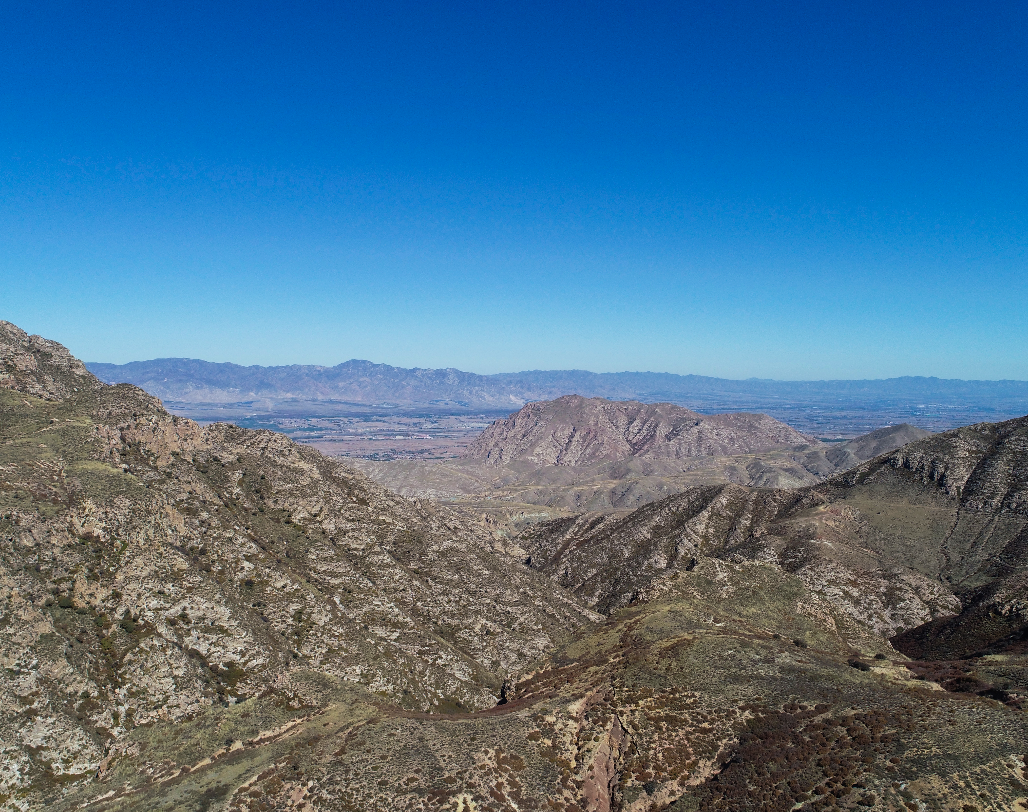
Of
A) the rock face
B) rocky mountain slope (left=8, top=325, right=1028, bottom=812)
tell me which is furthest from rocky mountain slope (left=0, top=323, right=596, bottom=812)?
the rock face

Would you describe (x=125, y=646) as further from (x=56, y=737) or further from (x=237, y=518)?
(x=237, y=518)

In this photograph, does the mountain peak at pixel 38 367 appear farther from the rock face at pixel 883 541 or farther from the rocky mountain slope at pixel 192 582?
the rock face at pixel 883 541

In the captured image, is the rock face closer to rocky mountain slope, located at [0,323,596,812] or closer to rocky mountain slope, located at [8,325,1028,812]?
rocky mountain slope, located at [8,325,1028,812]

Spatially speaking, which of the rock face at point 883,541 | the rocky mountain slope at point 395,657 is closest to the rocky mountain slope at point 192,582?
the rocky mountain slope at point 395,657

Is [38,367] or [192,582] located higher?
[38,367]

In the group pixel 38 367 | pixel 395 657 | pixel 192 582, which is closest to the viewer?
pixel 192 582

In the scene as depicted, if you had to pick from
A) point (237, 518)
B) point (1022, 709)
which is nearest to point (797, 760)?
point (1022, 709)

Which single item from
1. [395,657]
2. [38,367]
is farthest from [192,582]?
[38,367]

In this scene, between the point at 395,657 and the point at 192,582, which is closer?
the point at 192,582

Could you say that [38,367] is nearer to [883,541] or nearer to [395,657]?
[395,657]

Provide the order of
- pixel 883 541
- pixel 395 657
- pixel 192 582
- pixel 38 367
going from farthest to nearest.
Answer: pixel 883 541
pixel 38 367
pixel 395 657
pixel 192 582
